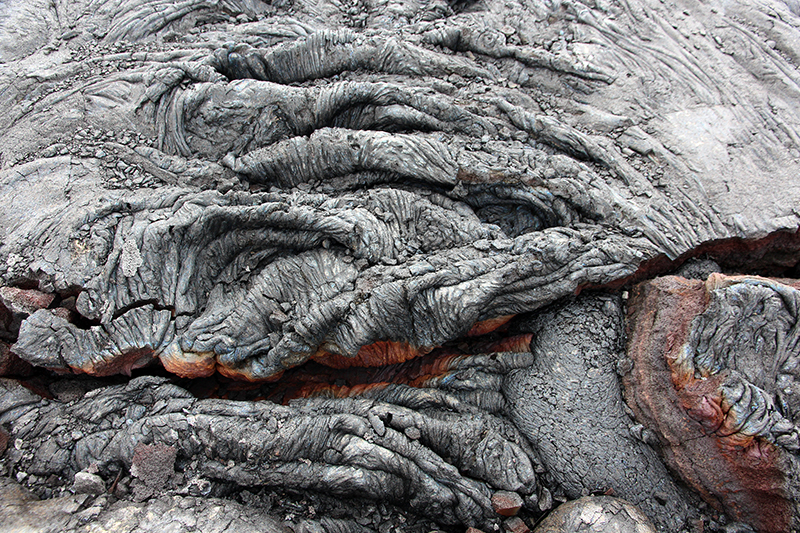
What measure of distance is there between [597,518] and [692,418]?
139 cm

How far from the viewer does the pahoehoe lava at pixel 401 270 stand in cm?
448

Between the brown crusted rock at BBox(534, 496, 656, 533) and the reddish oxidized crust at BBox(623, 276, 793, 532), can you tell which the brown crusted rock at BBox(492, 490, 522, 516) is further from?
the reddish oxidized crust at BBox(623, 276, 793, 532)

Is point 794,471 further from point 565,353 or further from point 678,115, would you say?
point 678,115

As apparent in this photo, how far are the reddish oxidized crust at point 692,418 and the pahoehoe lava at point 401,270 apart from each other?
0.09ft

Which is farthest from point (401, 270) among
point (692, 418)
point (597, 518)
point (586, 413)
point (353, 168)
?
point (692, 418)

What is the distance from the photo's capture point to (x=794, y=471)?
395cm

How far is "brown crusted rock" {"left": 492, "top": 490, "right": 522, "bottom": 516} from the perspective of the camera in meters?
4.54

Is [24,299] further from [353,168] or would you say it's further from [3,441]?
[353,168]

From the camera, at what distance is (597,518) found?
14.1 feet

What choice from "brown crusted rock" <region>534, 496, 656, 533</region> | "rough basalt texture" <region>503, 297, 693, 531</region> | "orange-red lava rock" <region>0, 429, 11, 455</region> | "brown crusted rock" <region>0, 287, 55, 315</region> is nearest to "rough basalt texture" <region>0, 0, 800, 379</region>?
"brown crusted rock" <region>0, 287, 55, 315</region>

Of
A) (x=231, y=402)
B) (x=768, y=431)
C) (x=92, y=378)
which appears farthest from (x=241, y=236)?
(x=768, y=431)

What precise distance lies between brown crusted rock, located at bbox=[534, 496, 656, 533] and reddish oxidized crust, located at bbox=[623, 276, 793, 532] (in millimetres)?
724

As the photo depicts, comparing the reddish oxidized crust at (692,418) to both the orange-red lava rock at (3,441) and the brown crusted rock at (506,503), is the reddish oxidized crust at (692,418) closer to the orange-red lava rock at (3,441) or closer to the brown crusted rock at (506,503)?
the brown crusted rock at (506,503)

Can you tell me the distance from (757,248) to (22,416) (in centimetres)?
876
